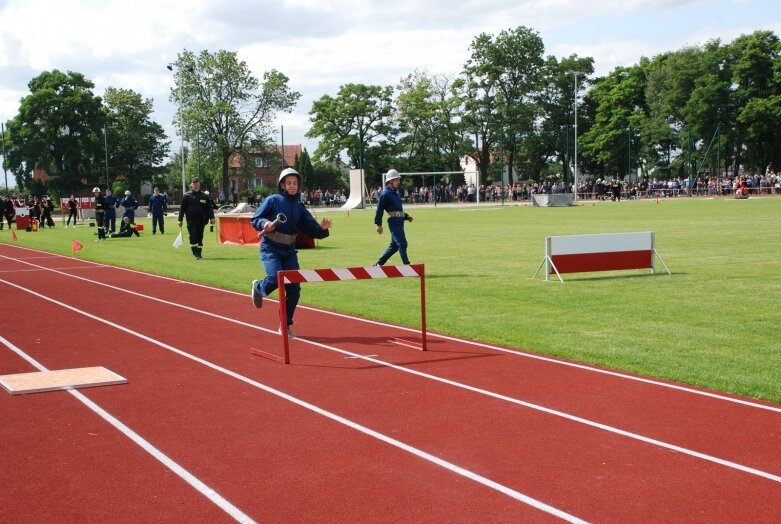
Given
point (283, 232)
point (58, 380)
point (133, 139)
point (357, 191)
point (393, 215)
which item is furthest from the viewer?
point (133, 139)

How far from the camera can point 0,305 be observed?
14883 millimetres

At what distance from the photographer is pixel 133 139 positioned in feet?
350

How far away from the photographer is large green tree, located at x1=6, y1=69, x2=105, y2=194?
92.2m

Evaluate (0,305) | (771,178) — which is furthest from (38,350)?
(771,178)

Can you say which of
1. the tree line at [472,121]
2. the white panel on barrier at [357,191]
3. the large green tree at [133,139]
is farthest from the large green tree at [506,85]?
the large green tree at [133,139]

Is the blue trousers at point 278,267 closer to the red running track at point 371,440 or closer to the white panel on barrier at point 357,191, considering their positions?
the red running track at point 371,440

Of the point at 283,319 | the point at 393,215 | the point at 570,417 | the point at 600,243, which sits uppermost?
the point at 393,215

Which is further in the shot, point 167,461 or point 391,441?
point 391,441

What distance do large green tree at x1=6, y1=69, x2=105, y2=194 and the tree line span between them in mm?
144

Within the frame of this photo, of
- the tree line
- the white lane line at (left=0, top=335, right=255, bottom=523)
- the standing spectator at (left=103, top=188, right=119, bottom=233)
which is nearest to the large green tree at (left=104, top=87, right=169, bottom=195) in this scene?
the tree line

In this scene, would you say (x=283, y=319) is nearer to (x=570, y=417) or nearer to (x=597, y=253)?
(x=570, y=417)

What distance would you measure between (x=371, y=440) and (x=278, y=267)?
495 cm

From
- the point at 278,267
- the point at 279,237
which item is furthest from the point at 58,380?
the point at 279,237

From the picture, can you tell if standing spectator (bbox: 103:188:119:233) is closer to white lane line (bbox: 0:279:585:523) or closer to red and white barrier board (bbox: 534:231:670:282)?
red and white barrier board (bbox: 534:231:670:282)
